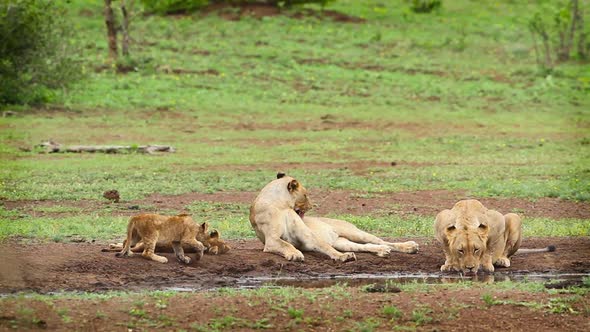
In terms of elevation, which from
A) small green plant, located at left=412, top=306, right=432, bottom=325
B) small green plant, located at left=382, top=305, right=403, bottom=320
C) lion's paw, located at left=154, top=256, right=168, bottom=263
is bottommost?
small green plant, located at left=412, top=306, right=432, bottom=325

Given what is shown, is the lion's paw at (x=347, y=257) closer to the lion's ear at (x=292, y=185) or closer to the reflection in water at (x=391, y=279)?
the reflection in water at (x=391, y=279)

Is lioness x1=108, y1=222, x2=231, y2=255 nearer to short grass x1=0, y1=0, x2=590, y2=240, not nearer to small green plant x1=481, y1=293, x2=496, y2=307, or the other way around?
short grass x1=0, y1=0, x2=590, y2=240

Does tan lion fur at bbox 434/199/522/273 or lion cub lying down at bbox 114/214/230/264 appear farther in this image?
Answer: tan lion fur at bbox 434/199/522/273

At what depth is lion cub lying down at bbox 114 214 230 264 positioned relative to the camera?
34.7 feet

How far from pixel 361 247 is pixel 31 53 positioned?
15224mm

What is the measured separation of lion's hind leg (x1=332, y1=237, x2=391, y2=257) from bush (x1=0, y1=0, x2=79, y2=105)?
46.7 ft

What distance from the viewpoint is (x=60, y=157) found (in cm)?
2022

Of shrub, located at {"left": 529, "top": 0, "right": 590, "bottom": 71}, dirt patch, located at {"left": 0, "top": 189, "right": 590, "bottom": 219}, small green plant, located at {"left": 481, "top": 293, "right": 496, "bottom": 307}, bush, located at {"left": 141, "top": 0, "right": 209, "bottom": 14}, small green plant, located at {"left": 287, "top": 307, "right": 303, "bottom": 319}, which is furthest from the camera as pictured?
bush, located at {"left": 141, "top": 0, "right": 209, "bottom": 14}

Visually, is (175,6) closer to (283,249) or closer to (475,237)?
(283,249)

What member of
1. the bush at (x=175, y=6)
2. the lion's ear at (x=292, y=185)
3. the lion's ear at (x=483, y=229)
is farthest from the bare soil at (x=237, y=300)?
the bush at (x=175, y=6)

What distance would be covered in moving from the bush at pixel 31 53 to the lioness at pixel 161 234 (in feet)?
47.7

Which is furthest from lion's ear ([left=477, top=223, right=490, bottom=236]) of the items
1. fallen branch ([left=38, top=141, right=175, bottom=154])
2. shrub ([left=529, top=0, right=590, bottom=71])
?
shrub ([left=529, top=0, right=590, bottom=71])

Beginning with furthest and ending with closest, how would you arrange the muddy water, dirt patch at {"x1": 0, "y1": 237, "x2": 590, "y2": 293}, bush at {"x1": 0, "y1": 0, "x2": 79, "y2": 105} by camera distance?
bush at {"x1": 0, "y1": 0, "x2": 79, "y2": 105} < the muddy water < dirt patch at {"x1": 0, "y1": 237, "x2": 590, "y2": 293}

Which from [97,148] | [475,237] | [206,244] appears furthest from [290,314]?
[97,148]
